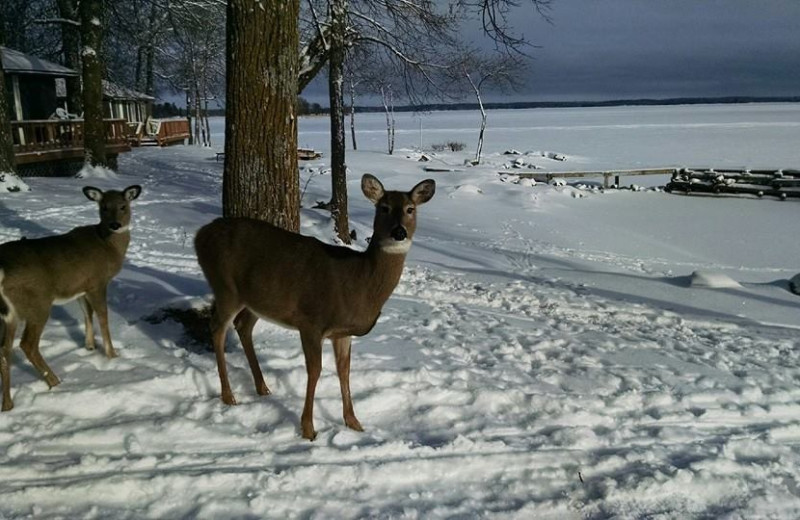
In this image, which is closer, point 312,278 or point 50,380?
point 312,278

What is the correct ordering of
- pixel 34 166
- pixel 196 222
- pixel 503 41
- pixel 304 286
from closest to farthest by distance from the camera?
pixel 304 286, pixel 503 41, pixel 196 222, pixel 34 166

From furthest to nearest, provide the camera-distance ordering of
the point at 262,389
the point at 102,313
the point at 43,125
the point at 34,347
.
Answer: the point at 43,125
the point at 102,313
the point at 262,389
the point at 34,347

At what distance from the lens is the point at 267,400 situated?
191 inches

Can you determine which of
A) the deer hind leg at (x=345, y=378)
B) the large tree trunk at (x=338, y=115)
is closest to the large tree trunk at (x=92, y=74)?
the large tree trunk at (x=338, y=115)

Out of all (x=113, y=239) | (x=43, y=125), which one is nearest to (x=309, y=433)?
(x=113, y=239)

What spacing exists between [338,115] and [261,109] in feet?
28.3

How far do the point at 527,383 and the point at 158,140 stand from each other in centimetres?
4343

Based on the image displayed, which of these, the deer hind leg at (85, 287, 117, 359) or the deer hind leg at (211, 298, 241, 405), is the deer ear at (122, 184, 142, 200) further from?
the deer hind leg at (211, 298, 241, 405)

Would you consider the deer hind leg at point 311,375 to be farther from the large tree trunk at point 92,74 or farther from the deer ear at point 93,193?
the large tree trunk at point 92,74

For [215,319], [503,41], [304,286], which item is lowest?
[215,319]

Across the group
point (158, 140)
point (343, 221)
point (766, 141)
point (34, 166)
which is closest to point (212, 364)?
point (343, 221)

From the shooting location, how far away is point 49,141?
2067cm

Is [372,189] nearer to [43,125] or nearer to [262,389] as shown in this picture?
[262,389]

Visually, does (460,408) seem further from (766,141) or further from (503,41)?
(766,141)
